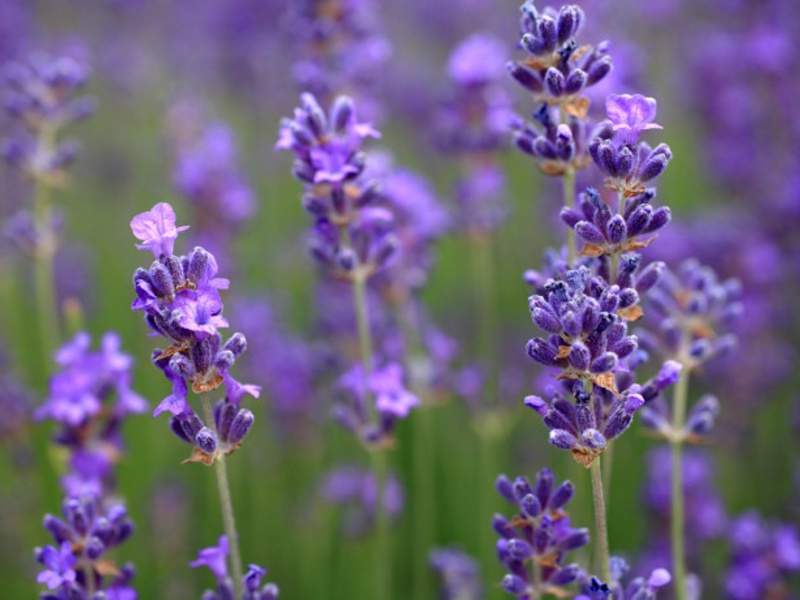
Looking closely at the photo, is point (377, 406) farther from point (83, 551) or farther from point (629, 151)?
point (629, 151)

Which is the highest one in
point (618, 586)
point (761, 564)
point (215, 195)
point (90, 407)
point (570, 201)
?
point (215, 195)

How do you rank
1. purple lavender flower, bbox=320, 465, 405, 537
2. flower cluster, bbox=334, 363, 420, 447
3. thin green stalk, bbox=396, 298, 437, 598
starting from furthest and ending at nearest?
1. purple lavender flower, bbox=320, 465, 405, 537
2. thin green stalk, bbox=396, 298, 437, 598
3. flower cluster, bbox=334, 363, 420, 447

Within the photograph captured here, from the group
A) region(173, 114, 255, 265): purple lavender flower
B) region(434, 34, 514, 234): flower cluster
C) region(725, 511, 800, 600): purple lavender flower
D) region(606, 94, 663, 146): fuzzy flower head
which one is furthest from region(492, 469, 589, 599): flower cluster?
region(173, 114, 255, 265): purple lavender flower

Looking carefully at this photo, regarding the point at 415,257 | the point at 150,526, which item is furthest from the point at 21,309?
the point at 415,257

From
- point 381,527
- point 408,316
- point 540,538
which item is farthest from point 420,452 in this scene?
point 540,538

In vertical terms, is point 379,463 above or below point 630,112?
below

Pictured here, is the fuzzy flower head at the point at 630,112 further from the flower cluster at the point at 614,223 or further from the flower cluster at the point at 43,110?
the flower cluster at the point at 43,110

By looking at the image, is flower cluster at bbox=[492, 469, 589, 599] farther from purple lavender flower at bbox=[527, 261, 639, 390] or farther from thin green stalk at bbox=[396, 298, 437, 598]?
thin green stalk at bbox=[396, 298, 437, 598]
